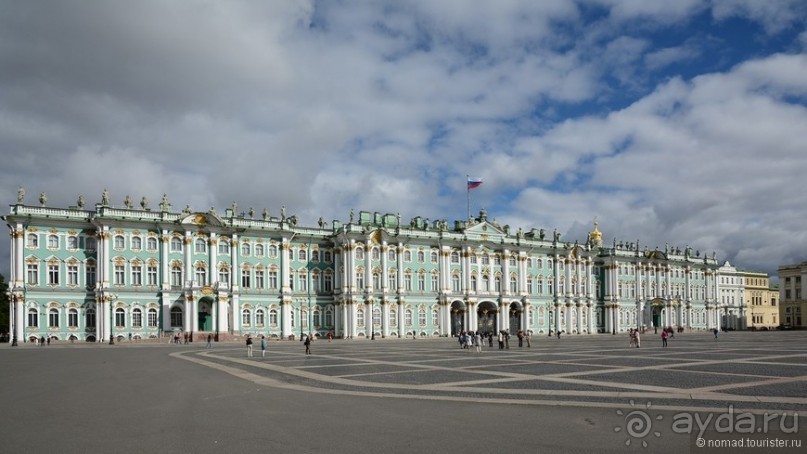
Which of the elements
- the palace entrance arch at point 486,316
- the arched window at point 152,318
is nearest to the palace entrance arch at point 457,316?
the palace entrance arch at point 486,316

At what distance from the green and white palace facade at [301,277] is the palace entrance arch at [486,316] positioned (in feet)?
0.74

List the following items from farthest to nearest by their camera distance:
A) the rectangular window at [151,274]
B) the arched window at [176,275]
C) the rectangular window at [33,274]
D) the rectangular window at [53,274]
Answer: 1. the arched window at [176,275]
2. the rectangular window at [151,274]
3. the rectangular window at [53,274]
4. the rectangular window at [33,274]

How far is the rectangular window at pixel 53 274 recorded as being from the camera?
74688mm

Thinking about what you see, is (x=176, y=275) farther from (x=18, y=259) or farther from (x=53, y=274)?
(x=18, y=259)

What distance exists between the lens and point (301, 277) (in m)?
91.5

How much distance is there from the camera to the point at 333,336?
302ft

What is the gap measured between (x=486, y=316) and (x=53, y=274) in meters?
62.7

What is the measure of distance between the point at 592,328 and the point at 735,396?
321 ft

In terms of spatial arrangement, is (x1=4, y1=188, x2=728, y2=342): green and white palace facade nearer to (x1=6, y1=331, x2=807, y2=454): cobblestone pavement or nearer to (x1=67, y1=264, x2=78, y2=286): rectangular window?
(x1=67, y1=264, x2=78, y2=286): rectangular window

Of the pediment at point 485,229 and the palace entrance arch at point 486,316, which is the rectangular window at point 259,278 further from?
the palace entrance arch at point 486,316

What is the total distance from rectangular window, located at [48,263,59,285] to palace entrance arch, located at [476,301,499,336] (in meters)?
59.4

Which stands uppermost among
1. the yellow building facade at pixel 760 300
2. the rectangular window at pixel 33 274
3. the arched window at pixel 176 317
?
the rectangular window at pixel 33 274

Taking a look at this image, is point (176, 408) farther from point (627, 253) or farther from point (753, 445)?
point (627, 253)

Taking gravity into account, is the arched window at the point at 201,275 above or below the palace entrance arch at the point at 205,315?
above
